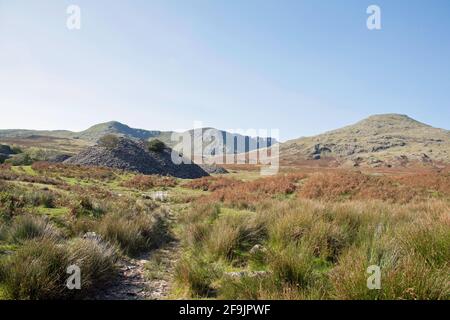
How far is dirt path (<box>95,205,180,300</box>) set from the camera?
520cm

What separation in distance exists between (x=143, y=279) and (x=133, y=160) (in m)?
35.6

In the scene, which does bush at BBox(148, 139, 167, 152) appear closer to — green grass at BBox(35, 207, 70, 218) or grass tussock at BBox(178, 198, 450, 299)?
green grass at BBox(35, 207, 70, 218)

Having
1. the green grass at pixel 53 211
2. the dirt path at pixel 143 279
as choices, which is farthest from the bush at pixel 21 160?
the dirt path at pixel 143 279

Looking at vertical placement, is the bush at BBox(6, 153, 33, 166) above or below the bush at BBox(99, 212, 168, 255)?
above

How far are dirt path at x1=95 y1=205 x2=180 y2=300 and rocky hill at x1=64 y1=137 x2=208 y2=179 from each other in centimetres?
3158

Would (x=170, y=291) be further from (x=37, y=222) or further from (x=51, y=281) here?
(x=37, y=222)

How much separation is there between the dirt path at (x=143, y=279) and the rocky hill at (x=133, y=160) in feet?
104

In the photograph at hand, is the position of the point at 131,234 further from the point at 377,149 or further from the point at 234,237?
the point at 377,149

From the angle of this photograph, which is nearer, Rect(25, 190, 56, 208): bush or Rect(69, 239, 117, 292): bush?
Rect(69, 239, 117, 292): bush

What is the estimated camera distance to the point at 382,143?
133 metres

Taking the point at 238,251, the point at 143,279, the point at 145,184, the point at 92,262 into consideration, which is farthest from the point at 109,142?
the point at 92,262

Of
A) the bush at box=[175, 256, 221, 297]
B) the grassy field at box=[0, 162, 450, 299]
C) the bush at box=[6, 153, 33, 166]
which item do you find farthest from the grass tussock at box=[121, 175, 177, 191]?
the bush at box=[175, 256, 221, 297]

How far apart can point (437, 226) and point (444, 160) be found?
111 metres
